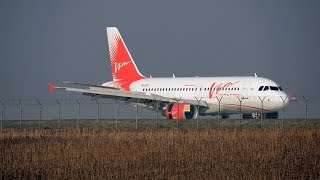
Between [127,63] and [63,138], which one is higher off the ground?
[127,63]

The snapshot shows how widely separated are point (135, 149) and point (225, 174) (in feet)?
35.9

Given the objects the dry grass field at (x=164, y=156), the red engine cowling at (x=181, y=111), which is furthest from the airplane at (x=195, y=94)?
the dry grass field at (x=164, y=156)

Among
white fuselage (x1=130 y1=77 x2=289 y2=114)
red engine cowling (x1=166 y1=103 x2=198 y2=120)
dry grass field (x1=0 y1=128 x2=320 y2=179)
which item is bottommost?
dry grass field (x1=0 y1=128 x2=320 y2=179)

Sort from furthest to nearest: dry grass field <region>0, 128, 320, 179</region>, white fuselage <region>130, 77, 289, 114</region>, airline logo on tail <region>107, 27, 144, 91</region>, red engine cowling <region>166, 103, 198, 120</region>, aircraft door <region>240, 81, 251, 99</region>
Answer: airline logo on tail <region>107, 27, 144, 91</region> → red engine cowling <region>166, 103, 198, 120</region> → aircraft door <region>240, 81, 251, 99</region> → white fuselage <region>130, 77, 289, 114</region> → dry grass field <region>0, 128, 320, 179</region>

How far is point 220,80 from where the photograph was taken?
76.0 meters

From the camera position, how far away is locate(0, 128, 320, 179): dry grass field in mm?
30812

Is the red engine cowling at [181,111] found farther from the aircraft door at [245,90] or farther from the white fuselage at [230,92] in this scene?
the aircraft door at [245,90]

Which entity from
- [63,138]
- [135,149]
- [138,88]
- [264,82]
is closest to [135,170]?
[135,149]

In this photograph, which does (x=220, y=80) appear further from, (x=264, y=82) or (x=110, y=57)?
(x=110, y=57)

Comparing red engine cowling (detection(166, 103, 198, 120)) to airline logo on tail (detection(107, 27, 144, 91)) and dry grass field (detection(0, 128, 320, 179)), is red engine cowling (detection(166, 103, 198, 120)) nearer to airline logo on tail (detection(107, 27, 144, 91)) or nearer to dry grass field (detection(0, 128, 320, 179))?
airline logo on tail (detection(107, 27, 144, 91))

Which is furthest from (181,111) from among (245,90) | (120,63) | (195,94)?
(120,63)

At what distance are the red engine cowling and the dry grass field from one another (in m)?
23.7

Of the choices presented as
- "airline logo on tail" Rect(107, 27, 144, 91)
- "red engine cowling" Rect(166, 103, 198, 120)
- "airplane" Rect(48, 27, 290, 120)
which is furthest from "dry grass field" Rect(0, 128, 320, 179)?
"airline logo on tail" Rect(107, 27, 144, 91)

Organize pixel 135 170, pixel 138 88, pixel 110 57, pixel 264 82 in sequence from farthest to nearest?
pixel 110 57, pixel 138 88, pixel 264 82, pixel 135 170
